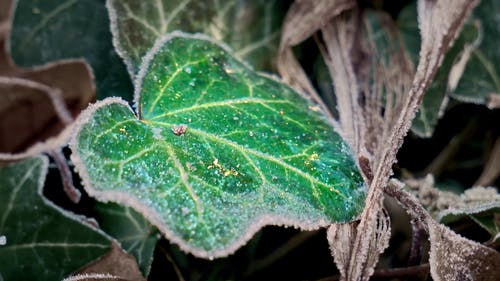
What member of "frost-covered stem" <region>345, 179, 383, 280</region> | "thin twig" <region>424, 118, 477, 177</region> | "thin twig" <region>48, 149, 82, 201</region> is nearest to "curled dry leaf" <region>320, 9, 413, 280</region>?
"frost-covered stem" <region>345, 179, 383, 280</region>

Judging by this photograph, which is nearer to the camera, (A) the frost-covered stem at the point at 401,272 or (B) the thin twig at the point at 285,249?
(A) the frost-covered stem at the point at 401,272

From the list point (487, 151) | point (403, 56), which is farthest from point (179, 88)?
point (487, 151)

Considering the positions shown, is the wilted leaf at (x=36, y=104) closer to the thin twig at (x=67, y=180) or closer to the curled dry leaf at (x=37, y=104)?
the curled dry leaf at (x=37, y=104)

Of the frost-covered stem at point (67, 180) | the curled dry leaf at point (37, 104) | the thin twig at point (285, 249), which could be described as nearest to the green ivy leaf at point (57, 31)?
the curled dry leaf at point (37, 104)

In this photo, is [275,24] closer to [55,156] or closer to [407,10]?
[407,10]

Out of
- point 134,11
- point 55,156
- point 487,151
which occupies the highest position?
point 134,11

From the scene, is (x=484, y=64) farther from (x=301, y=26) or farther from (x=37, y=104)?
(x=37, y=104)

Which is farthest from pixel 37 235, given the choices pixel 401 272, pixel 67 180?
pixel 401 272

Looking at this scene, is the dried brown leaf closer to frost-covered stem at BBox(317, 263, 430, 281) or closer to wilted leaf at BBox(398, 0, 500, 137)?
frost-covered stem at BBox(317, 263, 430, 281)
